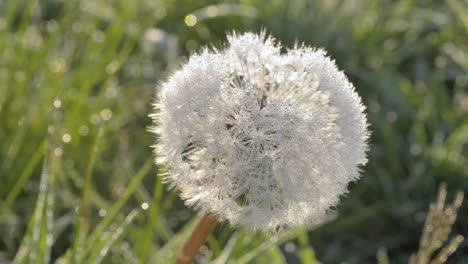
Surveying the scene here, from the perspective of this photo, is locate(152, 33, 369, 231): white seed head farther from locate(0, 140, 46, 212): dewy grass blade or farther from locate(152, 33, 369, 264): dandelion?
locate(0, 140, 46, 212): dewy grass blade

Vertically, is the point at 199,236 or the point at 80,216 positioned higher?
the point at 80,216

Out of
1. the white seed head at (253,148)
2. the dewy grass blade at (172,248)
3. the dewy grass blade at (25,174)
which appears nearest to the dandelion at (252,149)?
the white seed head at (253,148)

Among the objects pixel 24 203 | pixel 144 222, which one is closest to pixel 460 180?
A: pixel 144 222

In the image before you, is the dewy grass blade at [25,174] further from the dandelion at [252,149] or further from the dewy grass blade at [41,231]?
the dandelion at [252,149]

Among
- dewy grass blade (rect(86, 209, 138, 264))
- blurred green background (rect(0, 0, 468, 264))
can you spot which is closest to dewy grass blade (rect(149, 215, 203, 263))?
blurred green background (rect(0, 0, 468, 264))

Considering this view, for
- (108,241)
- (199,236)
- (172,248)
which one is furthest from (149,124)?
(199,236)

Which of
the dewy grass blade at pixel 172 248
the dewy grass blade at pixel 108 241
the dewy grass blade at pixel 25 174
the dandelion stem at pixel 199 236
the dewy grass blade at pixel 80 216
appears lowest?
the dewy grass blade at pixel 172 248

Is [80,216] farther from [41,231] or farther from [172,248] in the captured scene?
[172,248]
